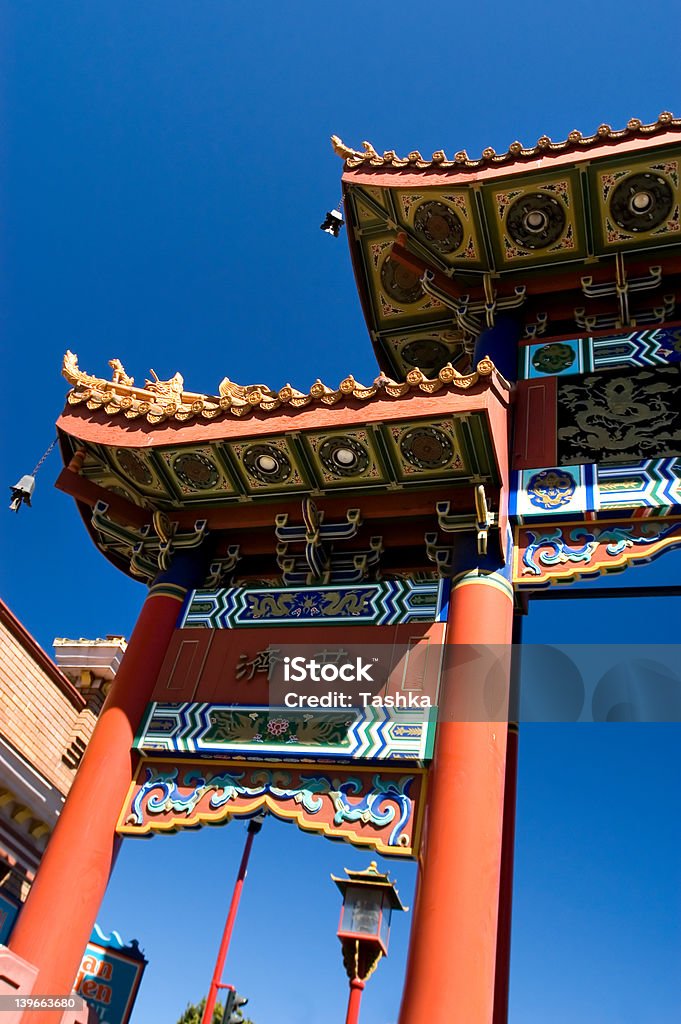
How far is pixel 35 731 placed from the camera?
13.5 m

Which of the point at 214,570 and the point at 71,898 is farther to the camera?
the point at 214,570

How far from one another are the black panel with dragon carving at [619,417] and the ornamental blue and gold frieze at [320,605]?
74.9 inches

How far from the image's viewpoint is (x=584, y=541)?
7113mm

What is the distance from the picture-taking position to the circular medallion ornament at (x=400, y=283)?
10305mm

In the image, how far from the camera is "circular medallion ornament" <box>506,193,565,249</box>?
909 centimetres

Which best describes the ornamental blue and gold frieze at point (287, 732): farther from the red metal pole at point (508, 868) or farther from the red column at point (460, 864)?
the red metal pole at point (508, 868)

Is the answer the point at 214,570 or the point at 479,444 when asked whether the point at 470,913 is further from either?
the point at 214,570

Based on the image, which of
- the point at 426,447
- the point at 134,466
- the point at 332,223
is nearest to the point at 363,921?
the point at 426,447

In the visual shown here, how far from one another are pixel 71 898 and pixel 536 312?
7.61 metres

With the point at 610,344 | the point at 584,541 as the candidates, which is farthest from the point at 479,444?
the point at 610,344

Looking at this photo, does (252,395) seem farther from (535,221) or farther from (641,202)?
(641,202)

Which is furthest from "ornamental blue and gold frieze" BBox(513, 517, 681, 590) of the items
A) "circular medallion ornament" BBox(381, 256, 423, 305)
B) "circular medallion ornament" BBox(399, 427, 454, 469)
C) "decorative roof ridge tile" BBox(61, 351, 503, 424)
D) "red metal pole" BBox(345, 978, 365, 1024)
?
"circular medallion ornament" BBox(381, 256, 423, 305)

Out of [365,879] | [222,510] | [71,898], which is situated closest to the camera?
[365,879]

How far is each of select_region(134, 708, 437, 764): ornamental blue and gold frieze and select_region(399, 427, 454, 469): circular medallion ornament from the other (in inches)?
83.9
